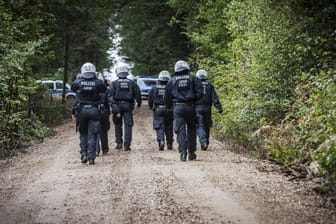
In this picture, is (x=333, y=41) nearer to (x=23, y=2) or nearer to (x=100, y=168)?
(x=100, y=168)

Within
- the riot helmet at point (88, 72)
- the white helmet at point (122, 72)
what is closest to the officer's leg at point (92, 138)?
the riot helmet at point (88, 72)

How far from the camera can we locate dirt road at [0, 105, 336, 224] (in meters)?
7.73

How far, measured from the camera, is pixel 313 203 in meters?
8.52

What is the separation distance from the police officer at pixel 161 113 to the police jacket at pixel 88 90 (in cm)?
296

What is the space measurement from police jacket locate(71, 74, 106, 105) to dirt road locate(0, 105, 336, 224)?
1375 mm

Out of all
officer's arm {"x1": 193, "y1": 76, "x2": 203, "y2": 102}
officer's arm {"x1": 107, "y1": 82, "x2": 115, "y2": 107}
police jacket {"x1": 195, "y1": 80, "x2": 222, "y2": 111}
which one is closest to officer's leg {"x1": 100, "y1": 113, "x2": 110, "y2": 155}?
officer's arm {"x1": 107, "y1": 82, "x2": 115, "y2": 107}

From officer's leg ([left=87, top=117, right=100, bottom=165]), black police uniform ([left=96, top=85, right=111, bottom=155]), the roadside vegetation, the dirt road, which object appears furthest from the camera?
black police uniform ([left=96, top=85, right=111, bottom=155])

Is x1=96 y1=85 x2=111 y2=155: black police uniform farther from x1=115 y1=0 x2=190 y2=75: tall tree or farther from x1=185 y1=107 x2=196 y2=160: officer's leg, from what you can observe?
x1=115 y1=0 x2=190 y2=75: tall tree

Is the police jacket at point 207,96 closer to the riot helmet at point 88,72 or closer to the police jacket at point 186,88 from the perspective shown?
the police jacket at point 186,88

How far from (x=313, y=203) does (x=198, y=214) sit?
189cm

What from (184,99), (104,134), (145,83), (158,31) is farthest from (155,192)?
(145,83)

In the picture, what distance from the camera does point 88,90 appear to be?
12.9m

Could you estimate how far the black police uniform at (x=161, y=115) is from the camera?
15.6 meters

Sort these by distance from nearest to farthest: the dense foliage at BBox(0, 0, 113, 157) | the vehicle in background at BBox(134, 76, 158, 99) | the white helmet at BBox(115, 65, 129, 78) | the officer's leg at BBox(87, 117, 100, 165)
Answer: the officer's leg at BBox(87, 117, 100, 165)
the dense foliage at BBox(0, 0, 113, 157)
the white helmet at BBox(115, 65, 129, 78)
the vehicle in background at BBox(134, 76, 158, 99)
